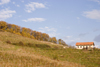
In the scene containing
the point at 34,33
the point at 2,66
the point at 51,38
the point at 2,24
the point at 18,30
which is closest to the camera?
the point at 2,66

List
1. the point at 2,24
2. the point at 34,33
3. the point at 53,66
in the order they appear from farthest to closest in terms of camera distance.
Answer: the point at 34,33 < the point at 2,24 < the point at 53,66

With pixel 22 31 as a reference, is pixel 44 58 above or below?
below

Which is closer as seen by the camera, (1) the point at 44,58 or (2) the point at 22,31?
(1) the point at 44,58

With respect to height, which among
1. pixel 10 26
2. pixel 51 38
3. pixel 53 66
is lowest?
pixel 53 66

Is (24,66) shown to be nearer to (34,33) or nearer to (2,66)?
(2,66)

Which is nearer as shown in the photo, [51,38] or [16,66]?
[16,66]

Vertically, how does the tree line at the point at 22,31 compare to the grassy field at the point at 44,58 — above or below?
above

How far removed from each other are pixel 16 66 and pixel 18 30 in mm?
95825

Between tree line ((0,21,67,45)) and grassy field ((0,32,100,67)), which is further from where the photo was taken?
tree line ((0,21,67,45))

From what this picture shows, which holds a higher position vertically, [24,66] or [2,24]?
[2,24]

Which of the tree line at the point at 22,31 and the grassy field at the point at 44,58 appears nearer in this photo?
the grassy field at the point at 44,58

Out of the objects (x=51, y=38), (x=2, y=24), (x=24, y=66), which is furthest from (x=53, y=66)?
(x=51, y=38)

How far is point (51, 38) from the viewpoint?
417 feet

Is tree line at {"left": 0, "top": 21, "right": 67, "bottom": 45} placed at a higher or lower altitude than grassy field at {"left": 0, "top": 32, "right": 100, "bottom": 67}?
higher
